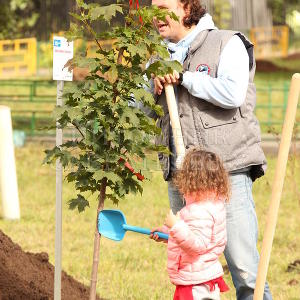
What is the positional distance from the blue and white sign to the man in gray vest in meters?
0.64

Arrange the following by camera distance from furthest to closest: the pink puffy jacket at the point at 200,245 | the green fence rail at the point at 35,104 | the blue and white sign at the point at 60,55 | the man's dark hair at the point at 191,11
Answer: the green fence rail at the point at 35,104, the blue and white sign at the point at 60,55, the man's dark hair at the point at 191,11, the pink puffy jacket at the point at 200,245

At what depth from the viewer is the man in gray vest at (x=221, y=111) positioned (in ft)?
14.8

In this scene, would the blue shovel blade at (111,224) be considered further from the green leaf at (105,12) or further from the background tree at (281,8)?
the background tree at (281,8)

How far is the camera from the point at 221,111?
4590 millimetres

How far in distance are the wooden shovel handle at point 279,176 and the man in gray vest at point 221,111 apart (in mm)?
423

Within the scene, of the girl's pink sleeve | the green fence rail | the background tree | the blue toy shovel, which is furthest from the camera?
the background tree

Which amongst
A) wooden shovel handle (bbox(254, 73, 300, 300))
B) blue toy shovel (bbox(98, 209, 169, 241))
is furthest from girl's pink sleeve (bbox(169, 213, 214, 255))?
blue toy shovel (bbox(98, 209, 169, 241))

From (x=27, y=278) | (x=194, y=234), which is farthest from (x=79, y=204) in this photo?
(x=27, y=278)

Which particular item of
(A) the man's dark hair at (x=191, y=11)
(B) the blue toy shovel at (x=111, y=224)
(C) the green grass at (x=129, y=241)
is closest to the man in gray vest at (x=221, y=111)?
(A) the man's dark hair at (x=191, y=11)

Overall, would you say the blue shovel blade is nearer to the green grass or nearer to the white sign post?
the white sign post

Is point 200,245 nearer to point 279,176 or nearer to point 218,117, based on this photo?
point 279,176

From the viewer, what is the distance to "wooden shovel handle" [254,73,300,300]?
4.02 metres

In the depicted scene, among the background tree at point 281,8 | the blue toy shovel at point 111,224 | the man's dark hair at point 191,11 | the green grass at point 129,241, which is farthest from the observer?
the background tree at point 281,8

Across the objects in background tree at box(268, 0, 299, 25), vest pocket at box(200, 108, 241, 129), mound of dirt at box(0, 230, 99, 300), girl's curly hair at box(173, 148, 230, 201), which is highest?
vest pocket at box(200, 108, 241, 129)
